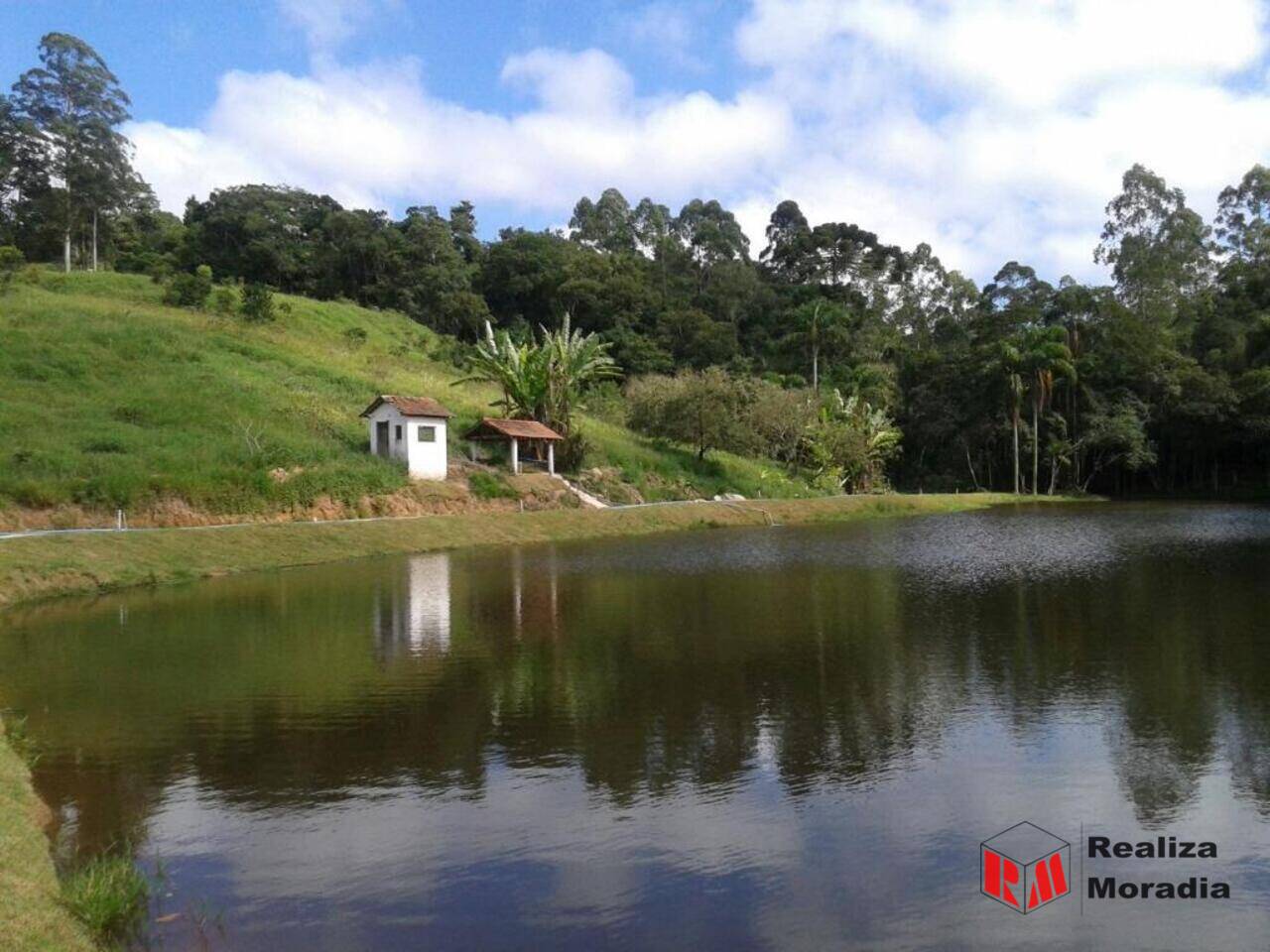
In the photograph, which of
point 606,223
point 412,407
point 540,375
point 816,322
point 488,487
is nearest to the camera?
point 412,407

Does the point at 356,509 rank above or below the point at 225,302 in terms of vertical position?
below

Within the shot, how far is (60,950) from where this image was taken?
607cm

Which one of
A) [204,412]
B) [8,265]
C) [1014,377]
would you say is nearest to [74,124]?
[8,265]

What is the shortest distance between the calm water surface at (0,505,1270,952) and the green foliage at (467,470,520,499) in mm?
20215

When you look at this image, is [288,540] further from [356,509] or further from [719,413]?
[719,413]

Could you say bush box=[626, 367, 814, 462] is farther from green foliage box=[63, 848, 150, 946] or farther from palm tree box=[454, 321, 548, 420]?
green foliage box=[63, 848, 150, 946]

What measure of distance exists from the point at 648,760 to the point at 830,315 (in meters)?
70.7

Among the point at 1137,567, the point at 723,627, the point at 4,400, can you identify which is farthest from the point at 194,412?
the point at 1137,567

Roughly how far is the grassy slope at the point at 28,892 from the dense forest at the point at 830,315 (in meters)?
45.8

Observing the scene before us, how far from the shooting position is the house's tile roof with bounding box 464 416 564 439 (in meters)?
45.7

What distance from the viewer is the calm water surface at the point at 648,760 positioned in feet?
23.4

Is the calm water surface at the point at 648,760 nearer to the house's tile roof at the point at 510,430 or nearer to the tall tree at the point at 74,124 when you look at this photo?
the house's tile roof at the point at 510,430

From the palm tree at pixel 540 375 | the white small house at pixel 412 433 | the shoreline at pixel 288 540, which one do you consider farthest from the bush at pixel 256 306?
the shoreline at pixel 288 540

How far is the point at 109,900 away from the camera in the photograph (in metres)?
6.82
